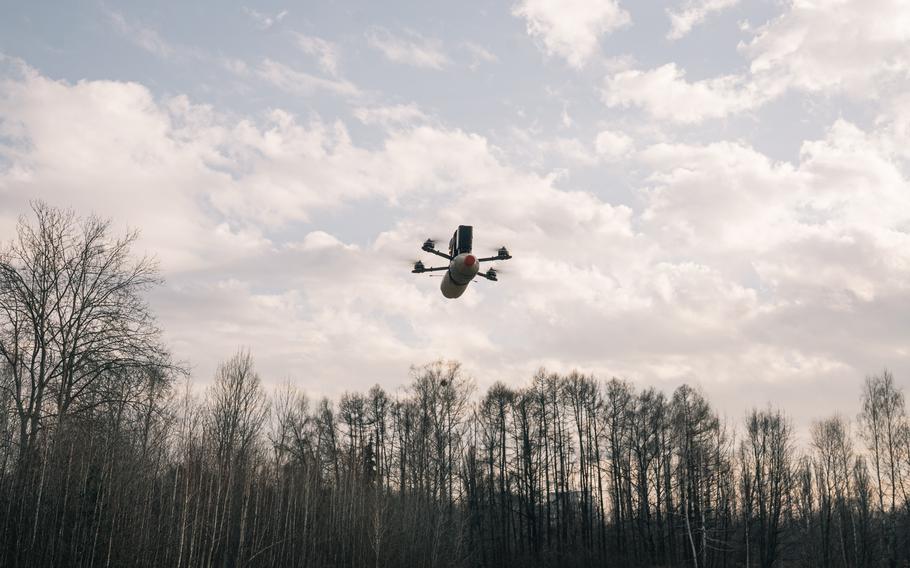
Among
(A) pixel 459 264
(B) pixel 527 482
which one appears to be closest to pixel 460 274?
(A) pixel 459 264

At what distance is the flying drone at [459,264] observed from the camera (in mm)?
13555

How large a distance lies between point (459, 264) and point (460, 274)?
298 millimetres

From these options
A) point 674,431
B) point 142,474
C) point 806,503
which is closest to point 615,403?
point 674,431

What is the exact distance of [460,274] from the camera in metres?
13.7

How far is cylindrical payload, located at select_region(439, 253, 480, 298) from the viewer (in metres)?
13.5

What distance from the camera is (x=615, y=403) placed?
53.8 metres

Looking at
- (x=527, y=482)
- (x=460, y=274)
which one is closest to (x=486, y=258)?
(x=460, y=274)

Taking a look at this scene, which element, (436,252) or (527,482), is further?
(527,482)

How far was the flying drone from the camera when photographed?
13555mm

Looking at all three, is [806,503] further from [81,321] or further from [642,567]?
[81,321]

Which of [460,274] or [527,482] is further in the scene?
[527,482]

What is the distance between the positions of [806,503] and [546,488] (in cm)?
2335

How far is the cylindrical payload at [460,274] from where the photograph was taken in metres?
13.5

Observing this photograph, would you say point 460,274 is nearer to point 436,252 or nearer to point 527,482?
point 436,252
